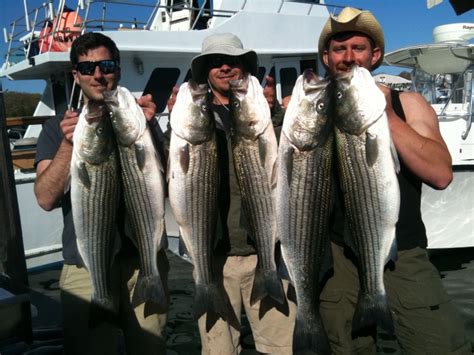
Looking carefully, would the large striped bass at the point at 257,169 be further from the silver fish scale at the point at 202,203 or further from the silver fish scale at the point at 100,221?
the silver fish scale at the point at 100,221

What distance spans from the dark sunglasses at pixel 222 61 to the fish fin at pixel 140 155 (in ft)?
2.84

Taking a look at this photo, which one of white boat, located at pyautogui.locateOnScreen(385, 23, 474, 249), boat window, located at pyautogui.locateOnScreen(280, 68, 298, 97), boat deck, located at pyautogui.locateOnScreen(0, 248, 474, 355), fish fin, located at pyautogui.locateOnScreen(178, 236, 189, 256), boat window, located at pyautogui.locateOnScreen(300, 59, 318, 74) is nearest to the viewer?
fish fin, located at pyautogui.locateOnScreen(178, 236, 189, 256)

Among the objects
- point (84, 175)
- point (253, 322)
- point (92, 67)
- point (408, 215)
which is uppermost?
point (92, 67)

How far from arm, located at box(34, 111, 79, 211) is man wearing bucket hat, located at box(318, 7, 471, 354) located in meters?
1.51

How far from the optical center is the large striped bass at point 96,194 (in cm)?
269

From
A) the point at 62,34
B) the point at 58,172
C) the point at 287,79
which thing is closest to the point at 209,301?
the point at 58,172

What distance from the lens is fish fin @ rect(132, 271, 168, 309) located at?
9.41 feet

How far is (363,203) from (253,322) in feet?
4.03

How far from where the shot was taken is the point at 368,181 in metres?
2.51

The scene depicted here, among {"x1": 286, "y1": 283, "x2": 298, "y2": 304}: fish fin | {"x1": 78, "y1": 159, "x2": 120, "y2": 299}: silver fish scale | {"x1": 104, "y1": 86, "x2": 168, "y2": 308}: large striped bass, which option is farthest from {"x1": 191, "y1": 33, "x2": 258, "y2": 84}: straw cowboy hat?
{"x1": 286, "y1": 283, "x2": 298, "y2": 304}: fish fin

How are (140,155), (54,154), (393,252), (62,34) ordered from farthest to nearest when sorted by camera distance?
(62,34)
(54,154)
(140,155)
(393,252)

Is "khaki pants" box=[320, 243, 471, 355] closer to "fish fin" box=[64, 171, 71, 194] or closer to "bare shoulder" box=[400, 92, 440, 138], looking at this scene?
"bare shoulder" box=[400, 92, 440, 138]

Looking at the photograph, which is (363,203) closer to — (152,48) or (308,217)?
(308,217)

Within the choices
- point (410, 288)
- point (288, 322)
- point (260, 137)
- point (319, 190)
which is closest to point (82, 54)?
point (260, 137)
